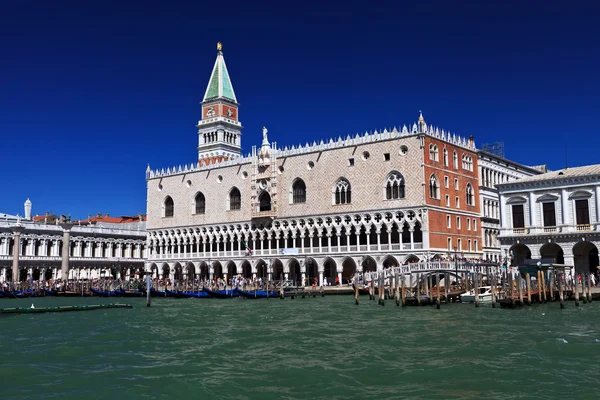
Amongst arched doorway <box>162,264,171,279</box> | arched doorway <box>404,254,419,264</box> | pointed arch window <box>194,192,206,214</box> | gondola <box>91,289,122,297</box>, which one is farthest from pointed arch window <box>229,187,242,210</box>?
arched doorway <box>404,254,419,264</box>

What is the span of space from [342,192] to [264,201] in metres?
6.63

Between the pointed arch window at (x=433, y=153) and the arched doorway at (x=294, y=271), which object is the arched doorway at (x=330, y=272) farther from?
the pointed arch window at (x=433, y=153)

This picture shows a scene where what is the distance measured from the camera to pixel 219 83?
206 ft

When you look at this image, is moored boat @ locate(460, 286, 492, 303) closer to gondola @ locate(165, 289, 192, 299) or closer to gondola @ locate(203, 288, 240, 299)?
gondola @ locate(203, 288, 240, 299)

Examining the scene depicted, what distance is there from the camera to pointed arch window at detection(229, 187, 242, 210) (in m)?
45.7

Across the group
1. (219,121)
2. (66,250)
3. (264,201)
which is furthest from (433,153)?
(219,121)

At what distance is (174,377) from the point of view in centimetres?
1088

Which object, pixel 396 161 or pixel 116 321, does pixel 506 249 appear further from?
pixel 116 321

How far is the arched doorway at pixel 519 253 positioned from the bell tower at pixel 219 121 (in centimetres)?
3431

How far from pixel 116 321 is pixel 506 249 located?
19023mm

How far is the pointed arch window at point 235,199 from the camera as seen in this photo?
150 feet

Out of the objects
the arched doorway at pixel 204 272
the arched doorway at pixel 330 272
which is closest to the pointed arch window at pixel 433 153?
the arched doorway at pixel 330 272

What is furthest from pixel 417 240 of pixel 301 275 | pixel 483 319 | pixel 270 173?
pixel 483 319

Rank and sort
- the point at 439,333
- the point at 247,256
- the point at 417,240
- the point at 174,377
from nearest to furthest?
the point at 174,377 < the point at 439,333 < the point at 417,240 < the point at 247,256
